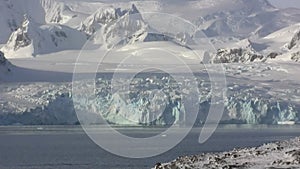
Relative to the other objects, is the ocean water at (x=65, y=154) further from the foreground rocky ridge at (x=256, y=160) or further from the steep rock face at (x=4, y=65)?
the steep rock face at (x=4, y=65)

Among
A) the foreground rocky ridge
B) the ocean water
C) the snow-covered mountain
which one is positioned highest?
the snow-covered mountain

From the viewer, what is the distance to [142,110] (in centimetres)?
A: 13050

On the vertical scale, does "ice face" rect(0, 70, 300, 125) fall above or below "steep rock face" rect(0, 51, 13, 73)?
below

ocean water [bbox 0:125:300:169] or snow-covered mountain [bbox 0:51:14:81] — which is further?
snow-covered mountain [bbox 0:51:14:81]

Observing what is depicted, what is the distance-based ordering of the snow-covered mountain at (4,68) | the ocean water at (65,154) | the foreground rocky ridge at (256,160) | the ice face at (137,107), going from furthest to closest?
1. the snow-covered mountain at (4,68)
2. the ice face at (137,107)
3. the ocean water at (65,154)
4. the foreground rocky ridge at (256,160)

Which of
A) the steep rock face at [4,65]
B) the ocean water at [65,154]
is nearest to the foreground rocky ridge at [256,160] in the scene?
the ocean water at [65,154]

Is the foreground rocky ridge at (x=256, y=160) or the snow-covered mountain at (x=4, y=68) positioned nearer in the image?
the foreground rocky ridge at (x=256, y=160)

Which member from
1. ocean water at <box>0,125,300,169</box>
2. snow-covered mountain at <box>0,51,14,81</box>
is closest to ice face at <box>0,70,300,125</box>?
ocean water at <box>0,125,300,169</box>

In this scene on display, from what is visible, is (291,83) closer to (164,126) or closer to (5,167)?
(164,126)

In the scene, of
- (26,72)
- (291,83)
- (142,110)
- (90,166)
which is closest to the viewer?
(90,166)

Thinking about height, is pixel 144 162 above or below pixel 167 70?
below

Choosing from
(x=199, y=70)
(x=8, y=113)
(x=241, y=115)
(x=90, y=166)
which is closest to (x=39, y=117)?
(x=8, y=113)

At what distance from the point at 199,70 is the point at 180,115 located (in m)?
57.3

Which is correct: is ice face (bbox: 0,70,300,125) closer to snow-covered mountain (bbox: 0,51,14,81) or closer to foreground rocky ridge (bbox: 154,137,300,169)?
snow-covered mountain (bbox: 0,51,14,81)
